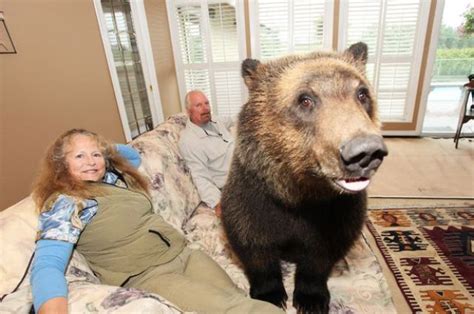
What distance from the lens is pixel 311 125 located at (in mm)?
829

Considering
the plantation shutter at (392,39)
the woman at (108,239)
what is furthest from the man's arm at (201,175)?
the plantation shutter at (392,39)

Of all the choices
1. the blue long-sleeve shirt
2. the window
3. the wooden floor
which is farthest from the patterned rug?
the window

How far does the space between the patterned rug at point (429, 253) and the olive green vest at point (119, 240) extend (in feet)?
5.01

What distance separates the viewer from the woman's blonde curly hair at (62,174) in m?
1.08

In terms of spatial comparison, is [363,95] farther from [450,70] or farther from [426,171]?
[450,70]

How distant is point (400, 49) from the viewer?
4094 millimetres

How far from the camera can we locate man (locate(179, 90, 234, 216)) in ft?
6.38

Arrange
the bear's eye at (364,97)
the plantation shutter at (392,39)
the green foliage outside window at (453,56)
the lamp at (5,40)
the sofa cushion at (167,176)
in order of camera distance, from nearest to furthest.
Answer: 1. the bear's eye at (364,97)
2. the sofa cushion at (167,176)
3. the lamp at (5,40)
4. the plantation shutter at (392,39)
5. the green foliage outside window at (453,56)

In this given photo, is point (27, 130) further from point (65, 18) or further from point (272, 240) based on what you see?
point (272, 240)

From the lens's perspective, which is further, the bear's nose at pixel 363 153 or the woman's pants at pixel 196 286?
the woman's pants at pixel 196 286

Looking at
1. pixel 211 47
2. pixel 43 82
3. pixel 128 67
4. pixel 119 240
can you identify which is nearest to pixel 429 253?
pixel 119 240

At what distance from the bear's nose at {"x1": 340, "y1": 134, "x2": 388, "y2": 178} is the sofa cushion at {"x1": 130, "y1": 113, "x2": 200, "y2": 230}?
45.4 inches

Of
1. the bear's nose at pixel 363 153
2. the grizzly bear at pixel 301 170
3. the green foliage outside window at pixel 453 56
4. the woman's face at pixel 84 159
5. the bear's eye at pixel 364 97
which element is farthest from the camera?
the green foliage outside window at pixel 453 56

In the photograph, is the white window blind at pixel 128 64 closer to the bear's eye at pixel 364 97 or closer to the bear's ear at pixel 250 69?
the bear's ear at pixel 250 69
